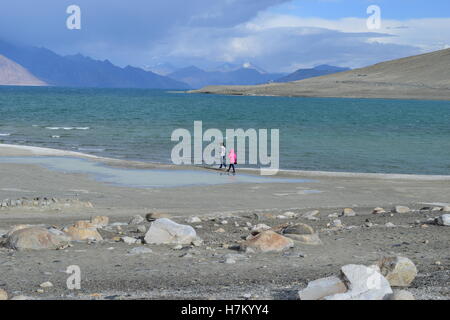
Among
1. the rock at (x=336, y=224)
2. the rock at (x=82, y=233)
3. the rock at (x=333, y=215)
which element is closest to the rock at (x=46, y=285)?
the rock at (x=82, y=233)

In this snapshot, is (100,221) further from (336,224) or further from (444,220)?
(444,220)

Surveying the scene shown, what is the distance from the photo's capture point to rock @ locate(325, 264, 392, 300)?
7301mm

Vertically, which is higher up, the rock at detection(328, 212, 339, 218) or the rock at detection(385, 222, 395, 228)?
the rock at detection(385, 222, 395, 228)

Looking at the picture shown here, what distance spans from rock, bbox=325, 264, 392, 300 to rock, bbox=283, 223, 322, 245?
460 centimetres

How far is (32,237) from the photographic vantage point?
11875 mm

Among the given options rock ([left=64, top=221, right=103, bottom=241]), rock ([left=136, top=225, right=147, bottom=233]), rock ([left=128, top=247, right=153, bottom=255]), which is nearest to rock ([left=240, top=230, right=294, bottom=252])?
rock ([left=128, top=247, right=153, bottom=255])

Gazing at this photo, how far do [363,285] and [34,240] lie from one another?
6802 millimetres

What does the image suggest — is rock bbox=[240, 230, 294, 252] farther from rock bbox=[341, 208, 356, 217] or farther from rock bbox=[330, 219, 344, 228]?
rock bbox=[341, 208, 356, 217]

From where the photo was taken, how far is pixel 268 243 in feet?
38.3

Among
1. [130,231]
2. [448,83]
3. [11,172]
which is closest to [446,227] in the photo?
[130,231]

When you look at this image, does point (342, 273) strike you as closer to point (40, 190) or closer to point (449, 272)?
point (449, 272)

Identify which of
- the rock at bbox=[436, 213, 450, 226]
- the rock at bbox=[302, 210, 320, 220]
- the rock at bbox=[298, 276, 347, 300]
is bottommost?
the rock at bbox=[302, 210, 320, 220]
